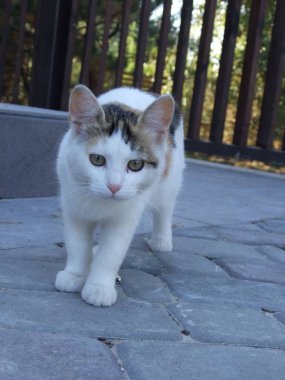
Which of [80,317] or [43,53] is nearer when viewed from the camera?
[80,317]

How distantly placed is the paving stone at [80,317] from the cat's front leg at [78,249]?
0.11 meters

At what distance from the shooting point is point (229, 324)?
6.86 feet

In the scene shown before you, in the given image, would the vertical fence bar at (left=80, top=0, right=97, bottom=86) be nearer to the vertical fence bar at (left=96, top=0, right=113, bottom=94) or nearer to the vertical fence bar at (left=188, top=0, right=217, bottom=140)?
the vertical fence bar at (left=96, top=0, right=113, bottom=94)

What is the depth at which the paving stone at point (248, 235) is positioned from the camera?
134 inches

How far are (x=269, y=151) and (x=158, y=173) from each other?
3.75 meters

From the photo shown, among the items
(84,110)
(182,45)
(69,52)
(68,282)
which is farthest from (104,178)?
(182,45)

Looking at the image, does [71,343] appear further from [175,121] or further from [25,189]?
[25,189]

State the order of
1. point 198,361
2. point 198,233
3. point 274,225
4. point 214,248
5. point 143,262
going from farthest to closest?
1. point 274,225
2. point 198,233
3. point 214,248
4. point 143,262
5. point 198,361

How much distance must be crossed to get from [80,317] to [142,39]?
3.83m

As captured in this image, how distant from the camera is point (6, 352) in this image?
164cm

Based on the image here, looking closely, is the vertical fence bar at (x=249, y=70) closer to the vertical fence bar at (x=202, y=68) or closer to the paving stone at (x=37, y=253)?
the vertical fence bar at (x=202, y=68)

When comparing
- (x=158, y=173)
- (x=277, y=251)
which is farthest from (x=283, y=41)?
(x=158, y=173)

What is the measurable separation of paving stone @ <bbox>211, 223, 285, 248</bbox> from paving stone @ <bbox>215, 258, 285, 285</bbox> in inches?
15.6

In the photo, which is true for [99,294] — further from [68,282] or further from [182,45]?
[182,45]
